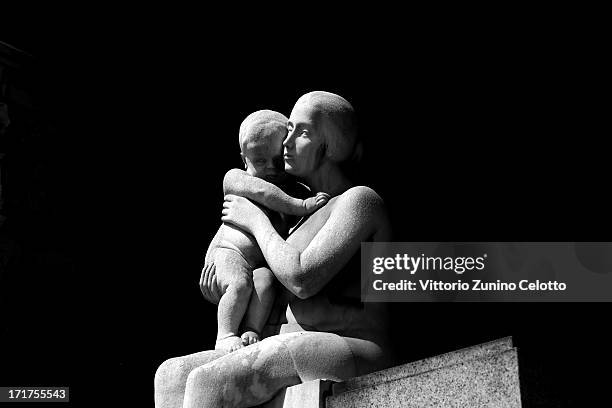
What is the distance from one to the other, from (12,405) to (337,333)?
3329 mm

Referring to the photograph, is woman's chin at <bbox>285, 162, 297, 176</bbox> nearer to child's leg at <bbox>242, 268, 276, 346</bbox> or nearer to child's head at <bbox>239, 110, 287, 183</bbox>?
child's head at <bbox>239, 110, 287, 183</bbox>

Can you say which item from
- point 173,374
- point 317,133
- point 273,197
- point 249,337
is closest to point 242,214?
point 273,197

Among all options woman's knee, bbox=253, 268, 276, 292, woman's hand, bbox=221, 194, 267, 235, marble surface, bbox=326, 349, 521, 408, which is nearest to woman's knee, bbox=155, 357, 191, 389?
woman's knee, bbox=253, 268, 276, 292

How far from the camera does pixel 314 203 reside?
20.3 feet

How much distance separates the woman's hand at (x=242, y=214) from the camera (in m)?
6.18

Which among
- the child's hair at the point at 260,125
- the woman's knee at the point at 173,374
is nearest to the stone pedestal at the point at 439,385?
the woman's knee at the point at 173,374

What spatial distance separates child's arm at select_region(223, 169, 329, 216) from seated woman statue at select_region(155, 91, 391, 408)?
1.4 inches

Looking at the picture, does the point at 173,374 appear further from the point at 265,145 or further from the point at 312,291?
the point at 265,145

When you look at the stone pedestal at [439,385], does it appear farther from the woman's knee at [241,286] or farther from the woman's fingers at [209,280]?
the woman's fingers at [209,280]

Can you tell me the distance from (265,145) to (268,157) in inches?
2.5

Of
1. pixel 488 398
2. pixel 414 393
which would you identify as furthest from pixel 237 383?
pixel 488 398

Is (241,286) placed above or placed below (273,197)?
below

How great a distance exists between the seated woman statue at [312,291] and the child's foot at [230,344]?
0.14 feet

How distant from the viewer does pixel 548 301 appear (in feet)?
26.3
